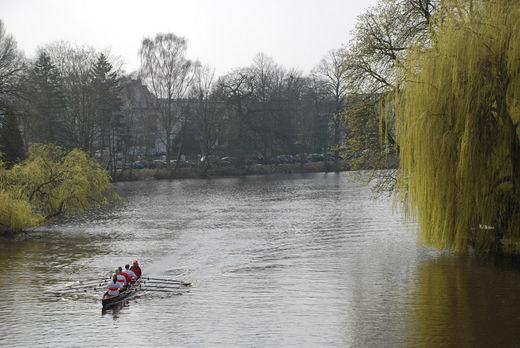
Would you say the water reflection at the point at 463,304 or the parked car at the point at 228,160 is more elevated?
the parked car at the point at 228,160

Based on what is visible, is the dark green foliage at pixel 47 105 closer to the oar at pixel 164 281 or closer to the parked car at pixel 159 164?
the parked car at pixel 159 164

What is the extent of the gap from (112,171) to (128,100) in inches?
447

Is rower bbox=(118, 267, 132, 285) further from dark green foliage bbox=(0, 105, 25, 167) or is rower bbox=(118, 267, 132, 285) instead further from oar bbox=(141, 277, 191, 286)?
dark green foliage bbox=(0, 105, 25, 167)

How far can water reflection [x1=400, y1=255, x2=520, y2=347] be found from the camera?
15.1 meters

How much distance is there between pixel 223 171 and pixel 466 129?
57338mm

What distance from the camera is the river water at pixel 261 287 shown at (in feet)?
51.7

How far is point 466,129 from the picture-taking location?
19.7 metres

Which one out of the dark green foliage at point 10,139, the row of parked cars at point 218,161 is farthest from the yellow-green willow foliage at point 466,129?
the row of parked cars at point 218,161

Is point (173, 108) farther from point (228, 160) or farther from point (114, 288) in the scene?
point (114, 288)

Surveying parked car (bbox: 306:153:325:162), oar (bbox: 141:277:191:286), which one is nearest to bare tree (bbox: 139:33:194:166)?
parked car (bbox: 306:153:325:162)

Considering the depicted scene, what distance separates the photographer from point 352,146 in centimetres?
2803

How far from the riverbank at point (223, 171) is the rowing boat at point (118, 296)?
154ft

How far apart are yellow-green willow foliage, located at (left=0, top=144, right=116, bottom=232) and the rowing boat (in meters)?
13.8

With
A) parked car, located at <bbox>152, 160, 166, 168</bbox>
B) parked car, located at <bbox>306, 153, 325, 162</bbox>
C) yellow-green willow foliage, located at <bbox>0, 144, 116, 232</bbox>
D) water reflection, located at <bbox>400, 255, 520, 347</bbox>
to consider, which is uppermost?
parked car, located at <bbox>306, 153, 325, 162</bbox>
